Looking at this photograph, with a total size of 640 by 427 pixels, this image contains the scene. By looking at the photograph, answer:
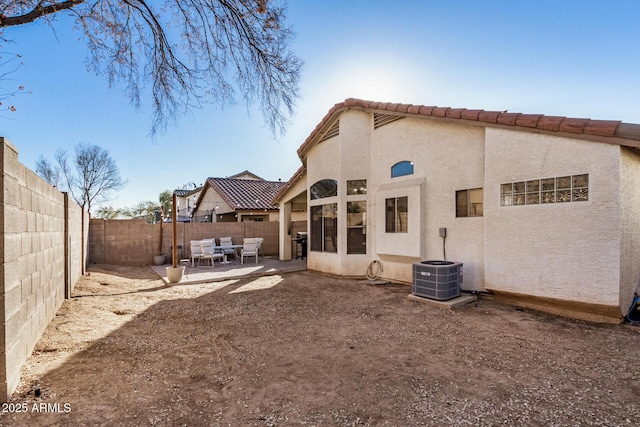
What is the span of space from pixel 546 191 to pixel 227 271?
10334mm

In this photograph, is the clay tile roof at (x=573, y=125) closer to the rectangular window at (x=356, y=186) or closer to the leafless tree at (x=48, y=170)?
the rectangular window at (x=356, y=186)

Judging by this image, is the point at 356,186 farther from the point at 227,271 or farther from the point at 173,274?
the point at 173,274

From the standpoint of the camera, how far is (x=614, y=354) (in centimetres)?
442

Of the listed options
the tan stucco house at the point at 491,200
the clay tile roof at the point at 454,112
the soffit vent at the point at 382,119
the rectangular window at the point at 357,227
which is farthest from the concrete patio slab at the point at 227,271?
the clay tile roof at the point at 454,112

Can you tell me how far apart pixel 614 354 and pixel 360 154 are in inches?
303

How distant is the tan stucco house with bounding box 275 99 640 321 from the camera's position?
5.61 m

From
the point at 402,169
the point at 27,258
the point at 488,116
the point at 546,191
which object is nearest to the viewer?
the point at 27,258

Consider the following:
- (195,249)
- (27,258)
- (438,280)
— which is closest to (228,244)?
(195,249)

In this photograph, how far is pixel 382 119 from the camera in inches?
392

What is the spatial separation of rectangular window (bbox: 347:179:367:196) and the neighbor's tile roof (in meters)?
7.87

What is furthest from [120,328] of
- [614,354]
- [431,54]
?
[431,54]

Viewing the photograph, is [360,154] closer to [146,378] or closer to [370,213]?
[370,213]

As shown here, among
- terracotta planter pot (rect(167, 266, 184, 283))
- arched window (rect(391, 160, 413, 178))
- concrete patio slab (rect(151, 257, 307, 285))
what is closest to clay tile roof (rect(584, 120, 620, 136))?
arched window (rect(391, 160, 413, 178))

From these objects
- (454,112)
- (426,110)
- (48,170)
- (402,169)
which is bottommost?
(402,169)
